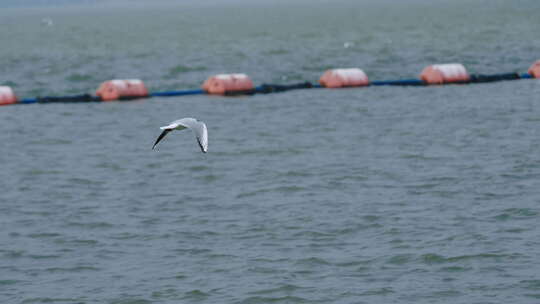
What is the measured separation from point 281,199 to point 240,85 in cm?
1875

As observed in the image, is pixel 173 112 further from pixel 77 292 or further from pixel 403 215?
pixel 77 292

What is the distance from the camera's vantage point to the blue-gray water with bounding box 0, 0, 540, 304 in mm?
16203

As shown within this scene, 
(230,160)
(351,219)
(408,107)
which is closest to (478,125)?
(408,107)

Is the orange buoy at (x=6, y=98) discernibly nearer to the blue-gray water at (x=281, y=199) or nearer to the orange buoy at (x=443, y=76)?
the blue-gray water at (x=281, y=199)

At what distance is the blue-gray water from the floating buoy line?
718 millimetres

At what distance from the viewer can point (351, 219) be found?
19766mm

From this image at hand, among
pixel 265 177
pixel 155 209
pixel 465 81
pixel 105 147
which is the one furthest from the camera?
pixel 465 81

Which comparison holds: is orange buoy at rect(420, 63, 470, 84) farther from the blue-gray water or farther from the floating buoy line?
the blue-gray water

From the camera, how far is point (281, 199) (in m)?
22.1

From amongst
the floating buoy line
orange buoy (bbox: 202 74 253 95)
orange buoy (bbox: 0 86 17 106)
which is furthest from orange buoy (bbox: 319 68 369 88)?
orange buoy (bbox: 0 86 17 106)

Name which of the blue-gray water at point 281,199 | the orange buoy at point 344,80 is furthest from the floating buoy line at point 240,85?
the blue-gray water at point 281,199

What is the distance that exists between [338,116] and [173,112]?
18.7ft

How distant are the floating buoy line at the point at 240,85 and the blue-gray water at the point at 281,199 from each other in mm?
718

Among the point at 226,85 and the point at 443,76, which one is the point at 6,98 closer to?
the point at 226,85
